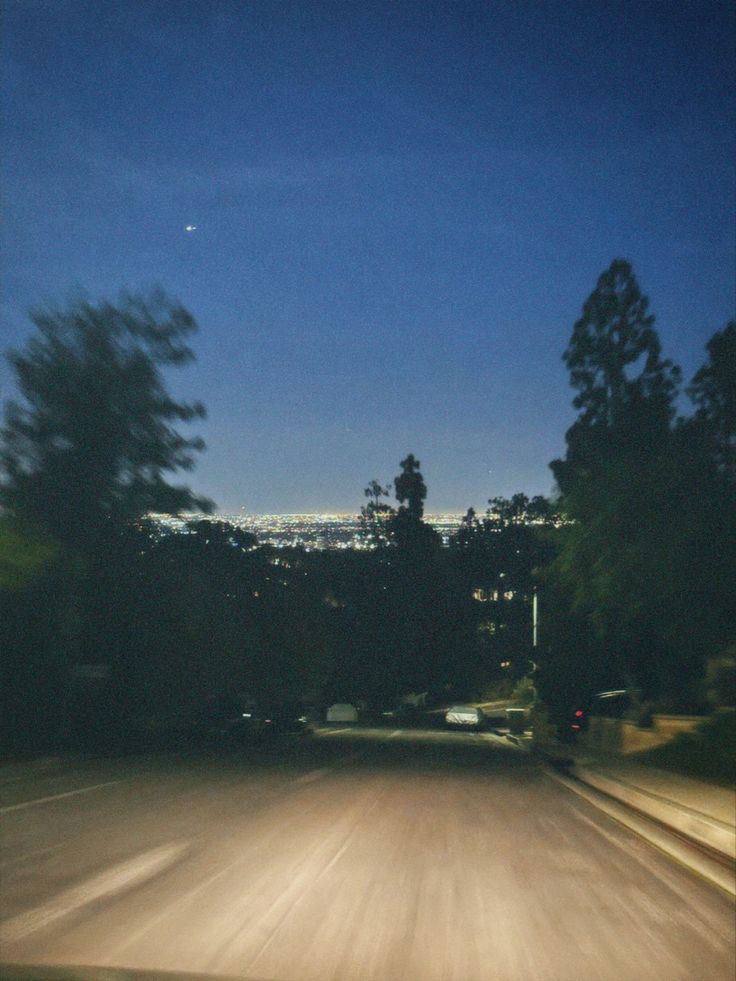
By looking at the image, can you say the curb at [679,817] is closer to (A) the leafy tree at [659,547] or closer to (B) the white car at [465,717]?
(A) the leafy tree at [659,547]

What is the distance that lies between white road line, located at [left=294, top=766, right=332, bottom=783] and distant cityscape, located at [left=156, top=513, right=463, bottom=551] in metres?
12.7

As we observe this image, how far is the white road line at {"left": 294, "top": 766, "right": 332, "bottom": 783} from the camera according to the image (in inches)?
887

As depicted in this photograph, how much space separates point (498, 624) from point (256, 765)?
7983 centimetres

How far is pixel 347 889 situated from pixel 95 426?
2540cm

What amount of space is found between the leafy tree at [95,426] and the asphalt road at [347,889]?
14.2 m

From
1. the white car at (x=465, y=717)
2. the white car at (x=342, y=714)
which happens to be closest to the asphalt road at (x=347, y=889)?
the white car at (x=465, y=717)

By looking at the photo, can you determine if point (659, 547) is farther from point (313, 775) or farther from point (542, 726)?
point (542, 726)

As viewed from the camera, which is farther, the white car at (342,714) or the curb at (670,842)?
the white car at (342,714)

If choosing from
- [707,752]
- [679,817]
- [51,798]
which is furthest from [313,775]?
[679,817]

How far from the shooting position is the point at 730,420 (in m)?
27.0

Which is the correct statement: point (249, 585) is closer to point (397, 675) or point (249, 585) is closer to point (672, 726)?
point (672, 726)

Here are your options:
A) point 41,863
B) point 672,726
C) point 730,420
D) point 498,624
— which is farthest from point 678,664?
point 498,624

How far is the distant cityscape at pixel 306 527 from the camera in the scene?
64.7m

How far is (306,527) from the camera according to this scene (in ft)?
258
